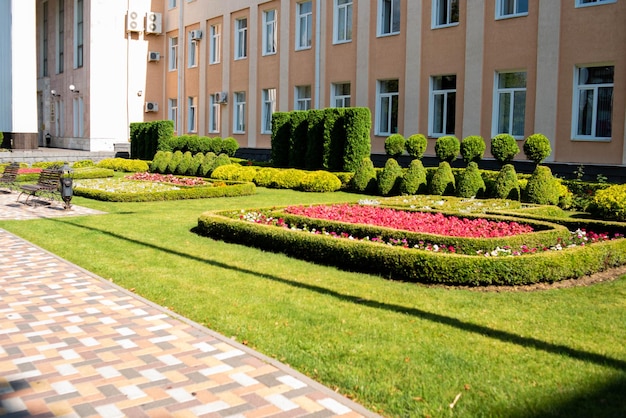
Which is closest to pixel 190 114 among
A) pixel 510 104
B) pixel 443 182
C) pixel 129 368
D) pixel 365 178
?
pixel 365 178

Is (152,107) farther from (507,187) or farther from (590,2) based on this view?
(507,187)

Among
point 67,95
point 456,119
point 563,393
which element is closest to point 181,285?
point 563,393

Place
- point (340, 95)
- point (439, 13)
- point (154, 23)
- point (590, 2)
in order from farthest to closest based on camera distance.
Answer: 1. point (154, 23)
2. point (340, 95)
3. point (439, 13)
4. point (590, 2)

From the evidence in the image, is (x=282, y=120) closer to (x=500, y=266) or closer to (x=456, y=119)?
(x=456, y=119)

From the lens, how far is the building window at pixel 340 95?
81.2ft

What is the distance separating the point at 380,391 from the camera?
4.40 metres

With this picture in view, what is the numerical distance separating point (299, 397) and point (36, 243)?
7.40 metres

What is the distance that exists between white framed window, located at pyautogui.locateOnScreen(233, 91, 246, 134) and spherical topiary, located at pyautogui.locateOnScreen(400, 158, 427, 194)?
50.0 ft

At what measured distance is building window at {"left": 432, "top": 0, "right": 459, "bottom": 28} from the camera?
800 inches

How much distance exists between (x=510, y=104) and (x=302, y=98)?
33.9 feet

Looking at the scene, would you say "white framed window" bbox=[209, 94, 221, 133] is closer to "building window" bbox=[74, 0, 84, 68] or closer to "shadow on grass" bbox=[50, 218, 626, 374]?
"building window" bbox=[74, 0, 84, 68]

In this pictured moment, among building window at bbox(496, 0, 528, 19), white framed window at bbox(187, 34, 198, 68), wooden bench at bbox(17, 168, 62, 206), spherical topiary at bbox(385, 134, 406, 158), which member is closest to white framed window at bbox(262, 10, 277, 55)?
white framed window at bbox(187, 34, 198, 68)

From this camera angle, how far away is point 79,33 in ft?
127

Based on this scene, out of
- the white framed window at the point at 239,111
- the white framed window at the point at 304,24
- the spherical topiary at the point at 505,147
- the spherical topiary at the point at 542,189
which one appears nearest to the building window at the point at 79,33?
the white framed window at the point at 239,111
